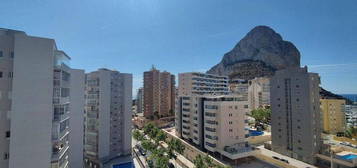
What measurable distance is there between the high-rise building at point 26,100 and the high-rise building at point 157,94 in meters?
67.7

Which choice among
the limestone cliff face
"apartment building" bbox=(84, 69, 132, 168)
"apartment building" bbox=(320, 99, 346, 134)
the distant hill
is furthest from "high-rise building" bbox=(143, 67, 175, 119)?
the limestone cliff face

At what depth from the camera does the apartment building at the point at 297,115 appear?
3666cm

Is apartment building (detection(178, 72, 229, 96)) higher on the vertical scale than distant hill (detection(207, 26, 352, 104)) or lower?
lower

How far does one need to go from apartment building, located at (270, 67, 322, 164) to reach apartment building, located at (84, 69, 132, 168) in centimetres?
3737

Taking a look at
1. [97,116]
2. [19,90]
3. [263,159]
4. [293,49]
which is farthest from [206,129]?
[293,49]

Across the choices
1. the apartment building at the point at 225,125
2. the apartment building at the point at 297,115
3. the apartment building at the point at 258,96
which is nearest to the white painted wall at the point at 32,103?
the apartment building at the point at 225,125

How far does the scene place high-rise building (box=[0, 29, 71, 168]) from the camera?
14.0 metres

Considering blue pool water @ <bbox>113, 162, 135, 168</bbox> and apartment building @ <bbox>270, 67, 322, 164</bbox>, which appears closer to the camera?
blue pool water @ <bbox>113, 162, 135, 168</bbox>

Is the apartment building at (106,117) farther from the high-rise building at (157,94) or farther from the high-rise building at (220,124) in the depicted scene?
the high-rise building at (157,94)

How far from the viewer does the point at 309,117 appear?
120 ft

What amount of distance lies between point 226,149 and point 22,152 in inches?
1248

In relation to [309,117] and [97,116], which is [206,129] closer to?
[309,117]

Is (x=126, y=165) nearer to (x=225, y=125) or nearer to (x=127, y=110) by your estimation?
→ (x=127, y=110)

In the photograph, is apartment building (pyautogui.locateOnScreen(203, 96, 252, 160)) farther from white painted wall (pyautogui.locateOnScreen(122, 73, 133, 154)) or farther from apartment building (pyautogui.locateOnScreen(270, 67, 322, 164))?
white painted wall (pyautogui.locateOnScreen(122, 73, 133, 154))
